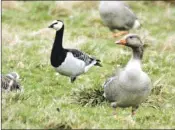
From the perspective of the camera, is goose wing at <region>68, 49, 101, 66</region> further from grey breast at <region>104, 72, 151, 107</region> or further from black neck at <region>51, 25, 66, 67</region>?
grey breast at <region>104, 72, 151, 107</region>

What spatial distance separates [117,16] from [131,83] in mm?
8619

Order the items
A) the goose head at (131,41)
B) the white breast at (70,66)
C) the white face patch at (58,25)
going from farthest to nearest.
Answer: the white face patch at (58,25)
the white breast at (70,66)
the goose head at (131,41)

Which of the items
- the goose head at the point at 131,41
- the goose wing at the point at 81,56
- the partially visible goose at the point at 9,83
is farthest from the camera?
the goose wing at the point at 81,56

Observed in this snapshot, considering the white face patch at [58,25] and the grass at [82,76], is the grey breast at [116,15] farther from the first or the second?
the white face patch at [58,25]

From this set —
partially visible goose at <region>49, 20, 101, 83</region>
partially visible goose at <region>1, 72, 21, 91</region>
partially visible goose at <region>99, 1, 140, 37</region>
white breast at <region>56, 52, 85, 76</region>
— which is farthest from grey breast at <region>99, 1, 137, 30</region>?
partially visible goose at <region>1, 72, 21, 91</region>

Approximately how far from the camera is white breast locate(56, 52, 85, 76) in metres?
11.2

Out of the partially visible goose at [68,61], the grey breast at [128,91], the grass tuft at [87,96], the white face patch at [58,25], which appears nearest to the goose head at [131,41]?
the grey breast at [128,91]

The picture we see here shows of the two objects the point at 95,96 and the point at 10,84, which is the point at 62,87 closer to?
the point at 95,96

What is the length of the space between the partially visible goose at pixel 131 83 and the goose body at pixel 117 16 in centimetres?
779

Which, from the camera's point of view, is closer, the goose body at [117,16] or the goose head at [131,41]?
the goose head at [131,41]

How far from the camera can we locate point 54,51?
11.3 meters

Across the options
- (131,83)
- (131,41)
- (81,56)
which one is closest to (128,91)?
(131,83)

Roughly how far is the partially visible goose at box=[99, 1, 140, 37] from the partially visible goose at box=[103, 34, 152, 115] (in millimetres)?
7756

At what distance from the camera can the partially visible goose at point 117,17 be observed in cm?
1653
